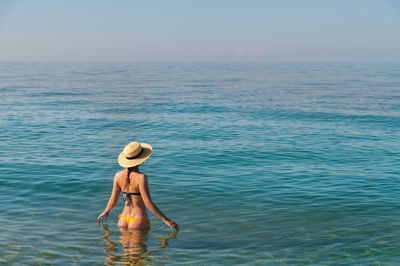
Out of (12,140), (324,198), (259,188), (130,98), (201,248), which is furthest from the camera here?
(130,98)

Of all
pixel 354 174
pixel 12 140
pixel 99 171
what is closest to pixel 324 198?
pixel 354 174

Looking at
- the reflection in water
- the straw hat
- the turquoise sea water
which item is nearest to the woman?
the straw hat

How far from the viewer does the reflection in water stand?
24.8ft

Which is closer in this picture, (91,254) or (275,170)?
(91,254)

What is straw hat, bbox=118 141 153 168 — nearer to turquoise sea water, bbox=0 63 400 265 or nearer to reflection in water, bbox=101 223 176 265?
reflection in water, bbox=101 223 176 265

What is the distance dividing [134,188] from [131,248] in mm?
1384

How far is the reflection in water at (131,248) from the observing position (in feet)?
24.8

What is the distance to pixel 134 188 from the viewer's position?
742 centimetres

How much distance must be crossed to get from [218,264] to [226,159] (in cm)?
929

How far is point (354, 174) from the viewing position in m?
14.3

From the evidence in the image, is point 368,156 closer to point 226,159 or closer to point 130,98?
point 226,159

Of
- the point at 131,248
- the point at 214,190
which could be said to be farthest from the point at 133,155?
the point at 214,190

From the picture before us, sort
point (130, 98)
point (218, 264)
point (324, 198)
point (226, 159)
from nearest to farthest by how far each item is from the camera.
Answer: point (218, 264) < point (324, 198) < point (226, 159) < point (130, 98)

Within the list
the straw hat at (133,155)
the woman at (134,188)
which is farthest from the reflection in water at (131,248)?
the straw hat at (133,155)
